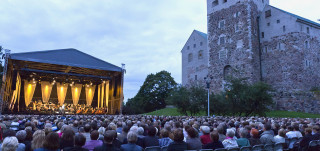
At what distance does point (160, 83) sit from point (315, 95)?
27893mm

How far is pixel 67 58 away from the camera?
958 inches

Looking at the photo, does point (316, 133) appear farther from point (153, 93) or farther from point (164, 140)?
point (153, 93)

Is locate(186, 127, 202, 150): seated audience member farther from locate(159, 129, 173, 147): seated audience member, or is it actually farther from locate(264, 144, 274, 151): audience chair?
locate(264, 144, 274, 151): audience chair

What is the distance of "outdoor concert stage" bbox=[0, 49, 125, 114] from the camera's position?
22.9 metres

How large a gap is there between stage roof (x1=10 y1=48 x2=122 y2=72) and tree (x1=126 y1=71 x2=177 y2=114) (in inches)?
902

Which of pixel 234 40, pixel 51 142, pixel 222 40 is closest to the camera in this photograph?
pixel 51 142

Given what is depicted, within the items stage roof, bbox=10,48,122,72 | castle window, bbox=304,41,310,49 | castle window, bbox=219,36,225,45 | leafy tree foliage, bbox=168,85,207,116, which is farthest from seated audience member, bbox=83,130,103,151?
castle window, bbox=304,41,310,49

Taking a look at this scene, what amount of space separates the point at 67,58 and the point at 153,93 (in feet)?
87.5

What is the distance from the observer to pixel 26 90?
28.8 m

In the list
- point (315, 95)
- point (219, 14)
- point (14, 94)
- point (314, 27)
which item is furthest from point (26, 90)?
point (314, 27)

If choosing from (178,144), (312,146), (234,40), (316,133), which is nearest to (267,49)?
(234,40)

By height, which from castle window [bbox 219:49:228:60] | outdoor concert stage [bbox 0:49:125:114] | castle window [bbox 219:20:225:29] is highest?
castle window [bbox 219:20:225:29]

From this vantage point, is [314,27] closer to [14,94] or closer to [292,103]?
[292,103]

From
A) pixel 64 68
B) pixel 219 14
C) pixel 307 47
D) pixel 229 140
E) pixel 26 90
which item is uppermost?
pixel 219 14
